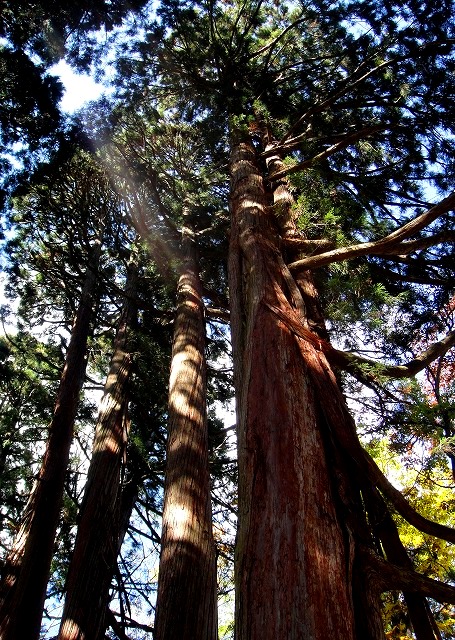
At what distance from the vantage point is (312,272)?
14.6 feet

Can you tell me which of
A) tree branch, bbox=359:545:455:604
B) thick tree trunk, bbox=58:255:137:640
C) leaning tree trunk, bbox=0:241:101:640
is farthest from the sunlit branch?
tree branch, bbox=359:545:455:604

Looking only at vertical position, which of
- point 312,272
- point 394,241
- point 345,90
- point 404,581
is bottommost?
point 404,581

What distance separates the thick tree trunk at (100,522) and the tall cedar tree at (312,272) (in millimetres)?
2420

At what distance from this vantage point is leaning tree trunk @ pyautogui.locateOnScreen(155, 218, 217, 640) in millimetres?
2672

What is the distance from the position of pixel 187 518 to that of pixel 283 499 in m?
1.67

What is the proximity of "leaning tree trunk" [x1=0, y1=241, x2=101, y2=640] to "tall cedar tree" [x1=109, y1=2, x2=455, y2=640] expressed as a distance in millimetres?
2771

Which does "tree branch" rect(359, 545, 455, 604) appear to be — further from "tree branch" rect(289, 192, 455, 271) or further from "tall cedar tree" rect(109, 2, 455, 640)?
"tree branch" rect(289, 192, 455, 271)

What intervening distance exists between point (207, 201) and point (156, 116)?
2.00 meters

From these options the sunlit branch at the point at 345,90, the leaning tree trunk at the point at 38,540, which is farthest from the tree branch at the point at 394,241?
the leaning tree trunk at the point at 38,540

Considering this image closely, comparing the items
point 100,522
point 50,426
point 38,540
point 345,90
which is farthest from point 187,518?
point 345,90

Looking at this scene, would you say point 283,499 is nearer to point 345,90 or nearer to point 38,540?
point 38,540

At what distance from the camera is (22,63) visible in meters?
5.38

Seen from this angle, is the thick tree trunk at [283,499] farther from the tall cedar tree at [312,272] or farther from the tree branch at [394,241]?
the tree branch at [394,241]

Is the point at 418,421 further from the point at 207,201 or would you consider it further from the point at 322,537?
the point at 207,201
